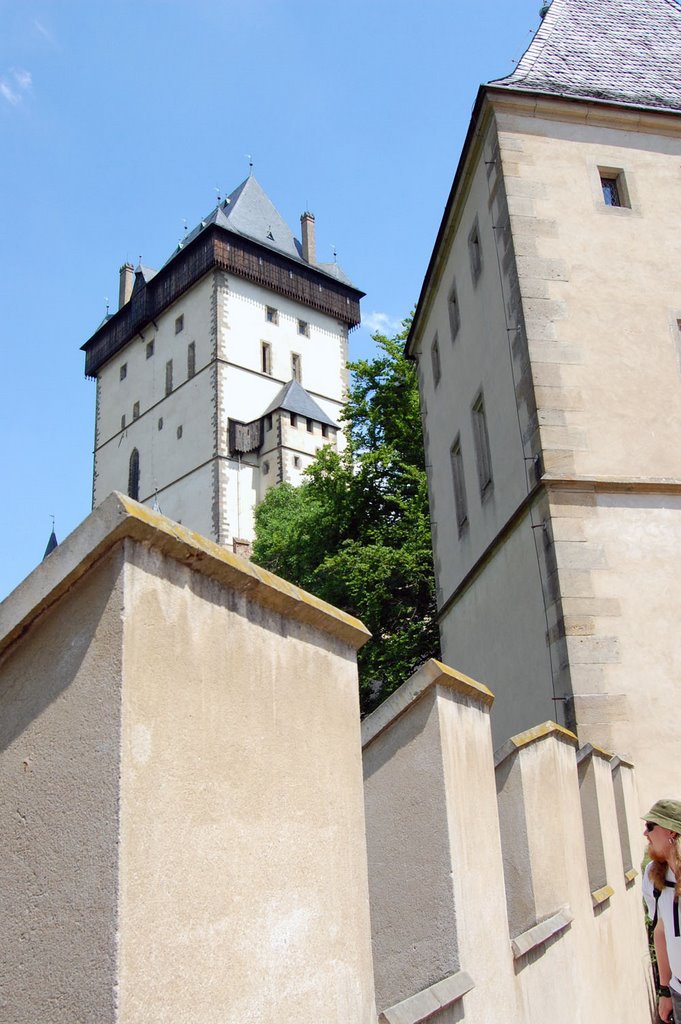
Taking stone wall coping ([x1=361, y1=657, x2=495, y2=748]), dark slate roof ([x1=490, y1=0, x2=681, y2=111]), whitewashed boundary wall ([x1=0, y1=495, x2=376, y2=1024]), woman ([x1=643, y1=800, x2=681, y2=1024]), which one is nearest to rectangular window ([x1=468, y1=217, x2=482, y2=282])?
dark slate roof ([x1=490, y1=0, x2=681, y2=111])

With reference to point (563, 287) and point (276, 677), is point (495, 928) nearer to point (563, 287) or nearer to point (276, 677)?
point (276, 677)

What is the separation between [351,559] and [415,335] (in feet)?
25.8

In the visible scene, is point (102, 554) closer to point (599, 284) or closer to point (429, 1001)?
point (429, 1001)

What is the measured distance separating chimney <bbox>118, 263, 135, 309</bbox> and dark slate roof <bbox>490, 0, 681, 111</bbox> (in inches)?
2667

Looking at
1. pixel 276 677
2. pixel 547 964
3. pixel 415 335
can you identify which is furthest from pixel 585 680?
pixel 415 335

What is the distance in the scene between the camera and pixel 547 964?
17.6 feet

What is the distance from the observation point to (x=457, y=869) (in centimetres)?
405

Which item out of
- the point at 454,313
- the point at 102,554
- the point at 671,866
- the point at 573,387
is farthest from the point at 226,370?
the point at 102,554

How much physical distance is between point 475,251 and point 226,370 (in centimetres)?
5234

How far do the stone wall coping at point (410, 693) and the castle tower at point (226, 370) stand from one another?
5422 cm

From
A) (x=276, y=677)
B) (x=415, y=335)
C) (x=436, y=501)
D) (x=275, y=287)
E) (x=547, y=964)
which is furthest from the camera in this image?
(x=275, y=287)

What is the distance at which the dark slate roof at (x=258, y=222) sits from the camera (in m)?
72.0

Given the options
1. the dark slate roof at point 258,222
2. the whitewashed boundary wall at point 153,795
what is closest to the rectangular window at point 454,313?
the whitewashed boundary wall at point 153,795

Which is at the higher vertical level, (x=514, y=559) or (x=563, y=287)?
(x=563, y=287)
